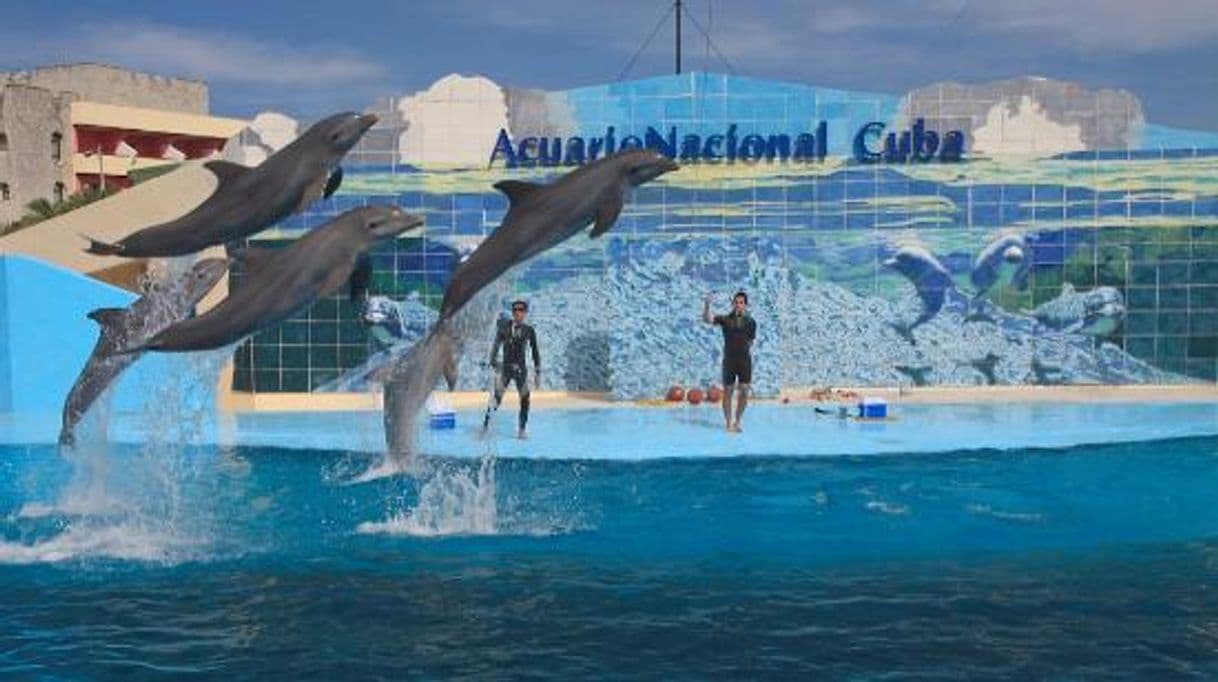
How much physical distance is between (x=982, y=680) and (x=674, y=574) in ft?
6.97

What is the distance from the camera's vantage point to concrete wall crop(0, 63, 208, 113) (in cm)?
4753

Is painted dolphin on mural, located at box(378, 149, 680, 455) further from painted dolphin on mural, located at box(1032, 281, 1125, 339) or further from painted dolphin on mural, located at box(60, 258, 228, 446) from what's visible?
painted dolphin on mural, located at box(1032, 281, 1125, 339)

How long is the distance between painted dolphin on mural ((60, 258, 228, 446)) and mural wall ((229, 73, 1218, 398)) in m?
6.87

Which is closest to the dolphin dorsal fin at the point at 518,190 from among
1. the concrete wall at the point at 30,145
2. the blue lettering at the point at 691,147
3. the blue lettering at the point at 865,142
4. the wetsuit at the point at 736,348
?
the wetsuit at the point at 736,348

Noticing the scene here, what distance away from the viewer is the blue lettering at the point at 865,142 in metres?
16.1

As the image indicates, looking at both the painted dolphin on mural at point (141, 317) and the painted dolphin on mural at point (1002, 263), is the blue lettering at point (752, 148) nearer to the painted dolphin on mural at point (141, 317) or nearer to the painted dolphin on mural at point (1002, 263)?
the painted dolphin on mural at point (1002, 263)

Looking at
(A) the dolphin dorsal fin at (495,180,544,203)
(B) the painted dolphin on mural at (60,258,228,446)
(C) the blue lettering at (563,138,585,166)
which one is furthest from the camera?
(C) the blue lettering at (563,138,585,166)

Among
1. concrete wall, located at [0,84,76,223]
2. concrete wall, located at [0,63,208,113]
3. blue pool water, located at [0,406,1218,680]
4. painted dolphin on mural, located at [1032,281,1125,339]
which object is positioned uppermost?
concrete wall, located at [0,63,208,113]

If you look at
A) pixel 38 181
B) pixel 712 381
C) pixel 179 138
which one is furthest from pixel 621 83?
pixel 179 138

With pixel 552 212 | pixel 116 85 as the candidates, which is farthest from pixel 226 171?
pixel 116 85

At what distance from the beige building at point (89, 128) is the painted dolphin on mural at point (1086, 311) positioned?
1035 inches

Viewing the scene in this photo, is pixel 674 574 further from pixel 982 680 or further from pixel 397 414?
pixel 397 414

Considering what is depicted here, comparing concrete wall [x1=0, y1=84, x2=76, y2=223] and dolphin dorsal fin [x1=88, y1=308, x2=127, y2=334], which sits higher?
concrete wall [x1=0, y1=84, x2=76, y2=223]

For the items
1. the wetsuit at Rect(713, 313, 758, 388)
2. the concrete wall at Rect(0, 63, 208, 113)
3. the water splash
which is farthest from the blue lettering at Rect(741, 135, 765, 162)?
the concrete wall at Rect(0, 63, 208, 113)
